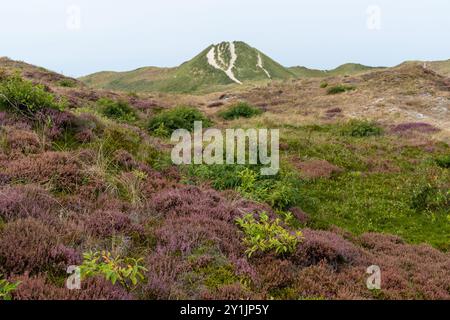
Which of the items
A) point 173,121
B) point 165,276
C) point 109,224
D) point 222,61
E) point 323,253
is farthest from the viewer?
point 222,61

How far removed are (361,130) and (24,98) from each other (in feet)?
71.8

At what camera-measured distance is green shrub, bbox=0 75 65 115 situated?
Answer: 12125 mm

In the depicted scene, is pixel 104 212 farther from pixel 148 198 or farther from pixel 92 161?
pixel 92 161

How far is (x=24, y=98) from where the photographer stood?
40.0ft

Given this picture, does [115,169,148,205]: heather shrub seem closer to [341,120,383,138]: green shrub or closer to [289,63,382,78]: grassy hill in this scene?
[341,120,383,138]: green shrub

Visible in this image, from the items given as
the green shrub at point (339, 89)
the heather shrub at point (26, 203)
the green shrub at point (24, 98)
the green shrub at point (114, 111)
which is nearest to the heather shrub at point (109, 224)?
the heather shrub at point (26, 203)

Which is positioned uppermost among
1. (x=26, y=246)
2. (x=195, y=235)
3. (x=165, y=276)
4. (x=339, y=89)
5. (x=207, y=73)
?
(x=207, y=73)

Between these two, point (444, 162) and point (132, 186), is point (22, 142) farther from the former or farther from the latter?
point (444, 162)

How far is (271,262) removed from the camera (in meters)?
6.93

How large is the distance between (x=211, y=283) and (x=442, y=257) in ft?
20.5

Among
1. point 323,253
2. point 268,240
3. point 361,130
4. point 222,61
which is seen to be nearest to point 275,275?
point 268,240

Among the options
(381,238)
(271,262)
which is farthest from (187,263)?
(381,238)

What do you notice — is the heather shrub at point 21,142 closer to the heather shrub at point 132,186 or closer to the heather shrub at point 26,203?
the heather shrub at point 132,186

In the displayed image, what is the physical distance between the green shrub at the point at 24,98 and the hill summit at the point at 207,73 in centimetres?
8885
